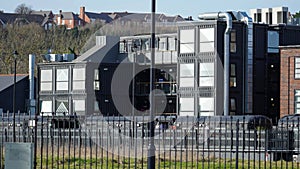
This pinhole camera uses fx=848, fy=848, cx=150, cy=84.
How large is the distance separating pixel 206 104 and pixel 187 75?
3.62m

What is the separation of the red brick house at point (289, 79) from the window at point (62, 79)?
23334 mm

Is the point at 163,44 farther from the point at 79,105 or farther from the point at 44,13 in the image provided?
the point at 44,13

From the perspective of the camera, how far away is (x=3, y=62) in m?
107

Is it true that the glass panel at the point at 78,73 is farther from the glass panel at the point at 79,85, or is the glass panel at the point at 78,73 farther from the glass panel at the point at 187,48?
the glass panel at the point at 187,48

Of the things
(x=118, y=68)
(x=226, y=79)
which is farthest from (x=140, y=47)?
(x=226, y=79)

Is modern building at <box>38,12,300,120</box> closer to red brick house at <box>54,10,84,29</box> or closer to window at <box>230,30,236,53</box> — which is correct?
window at <box>230,30,236,53</box>

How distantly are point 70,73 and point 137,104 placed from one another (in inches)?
279

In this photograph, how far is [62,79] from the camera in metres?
81.0

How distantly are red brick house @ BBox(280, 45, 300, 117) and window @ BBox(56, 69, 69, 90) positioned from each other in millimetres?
23334

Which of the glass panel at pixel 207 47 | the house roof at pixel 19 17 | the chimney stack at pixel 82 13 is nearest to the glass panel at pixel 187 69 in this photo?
the glass panel at pixel 207 47

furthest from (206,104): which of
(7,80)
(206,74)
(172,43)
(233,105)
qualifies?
(7,80)

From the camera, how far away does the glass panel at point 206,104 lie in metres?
65.7

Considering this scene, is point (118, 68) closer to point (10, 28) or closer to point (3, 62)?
point (3, 62)

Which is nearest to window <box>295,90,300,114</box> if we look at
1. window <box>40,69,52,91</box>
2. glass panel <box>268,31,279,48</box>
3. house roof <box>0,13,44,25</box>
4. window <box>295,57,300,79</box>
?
window <box>295,57,300,79</box>
